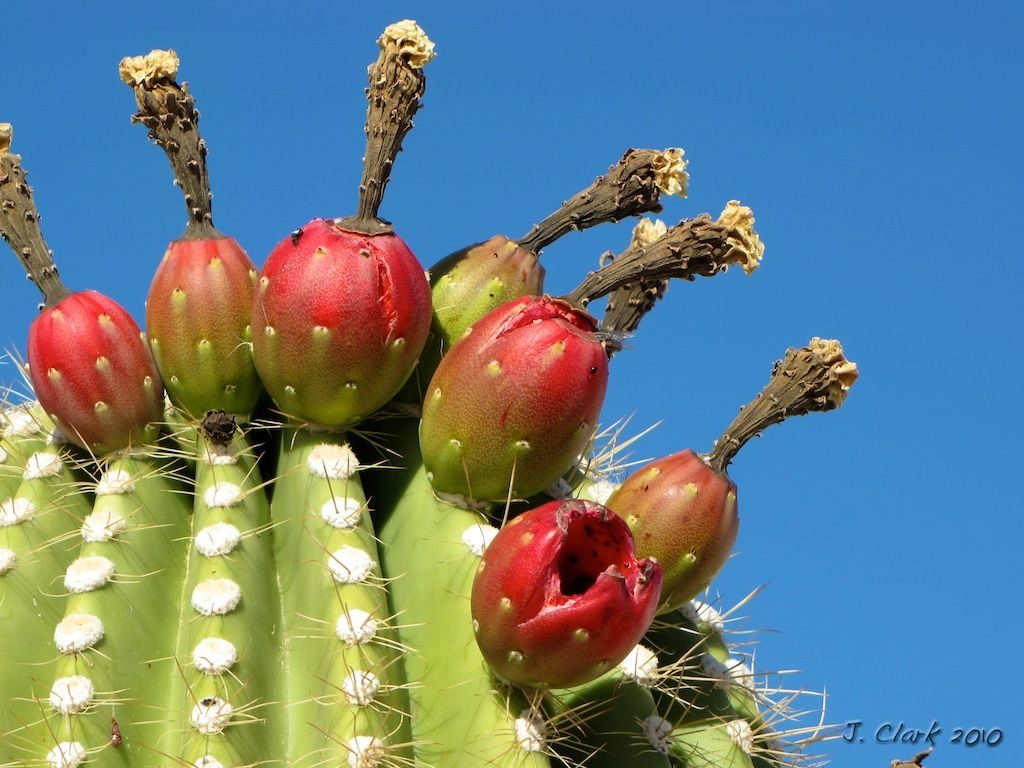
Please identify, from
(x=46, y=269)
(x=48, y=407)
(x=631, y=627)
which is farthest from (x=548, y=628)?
(x=46, y=269)

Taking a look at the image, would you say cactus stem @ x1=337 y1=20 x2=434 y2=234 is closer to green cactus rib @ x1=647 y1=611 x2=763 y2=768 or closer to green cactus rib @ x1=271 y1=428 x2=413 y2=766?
green cactus rib @ x1=271 y1=428 x2=413 y2=766

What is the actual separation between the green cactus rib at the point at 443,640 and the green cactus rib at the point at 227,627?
272 mm

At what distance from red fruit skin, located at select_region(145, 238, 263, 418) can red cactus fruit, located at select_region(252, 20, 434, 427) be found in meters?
0.12

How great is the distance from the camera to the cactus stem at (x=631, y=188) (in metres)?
3.24

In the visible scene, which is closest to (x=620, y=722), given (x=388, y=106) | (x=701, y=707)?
(x=701, y=707)

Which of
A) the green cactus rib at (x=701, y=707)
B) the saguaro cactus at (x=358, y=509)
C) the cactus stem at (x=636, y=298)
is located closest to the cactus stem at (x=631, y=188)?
the saguaro cactus at (x=358, y=509)

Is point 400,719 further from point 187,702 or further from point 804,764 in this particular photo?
point 804,764

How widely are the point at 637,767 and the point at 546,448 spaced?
2.33ft

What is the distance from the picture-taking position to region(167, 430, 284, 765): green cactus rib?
2641 millimetres

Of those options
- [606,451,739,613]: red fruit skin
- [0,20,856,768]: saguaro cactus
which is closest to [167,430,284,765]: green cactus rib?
[0,20,856,768]: saguaro cactus

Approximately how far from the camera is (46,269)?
3287 mm

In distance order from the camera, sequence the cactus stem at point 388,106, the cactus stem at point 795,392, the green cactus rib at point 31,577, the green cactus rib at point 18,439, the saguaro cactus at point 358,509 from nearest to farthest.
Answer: the saguaro cactus at point 358,509 < the green cactus rib at point 31,577 < the cactus stem at point 388,106 < the cactus stem at point 795,392 < the green cactus rib at point 18,439

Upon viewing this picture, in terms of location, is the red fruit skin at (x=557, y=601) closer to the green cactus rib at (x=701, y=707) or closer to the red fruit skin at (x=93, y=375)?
the green cactus rib at (x=701, y=707)

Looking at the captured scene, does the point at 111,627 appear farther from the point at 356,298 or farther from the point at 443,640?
the point at 356,298
